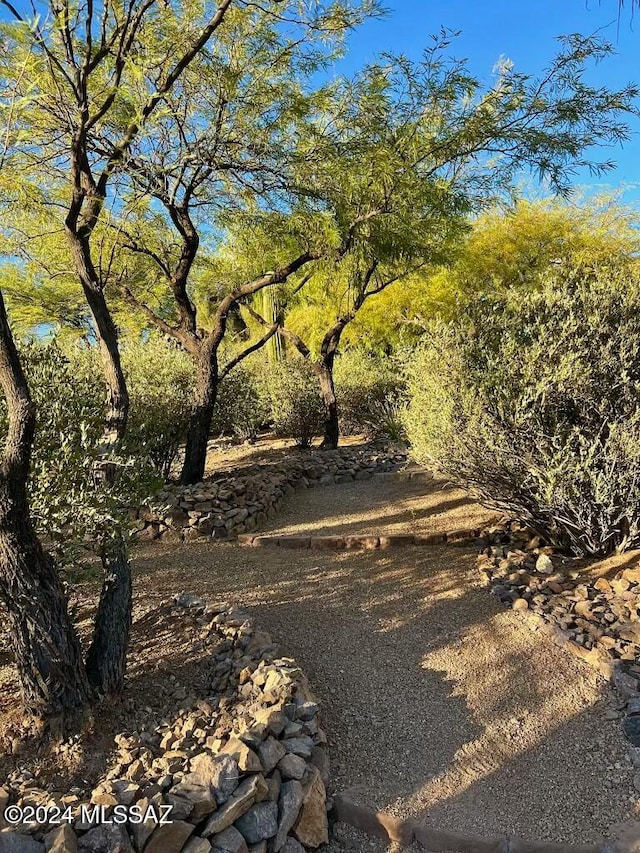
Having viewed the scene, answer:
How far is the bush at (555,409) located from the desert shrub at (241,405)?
565 centimetres

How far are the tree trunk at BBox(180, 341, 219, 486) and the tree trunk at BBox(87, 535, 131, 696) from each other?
13.3 ft

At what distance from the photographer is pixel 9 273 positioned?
7.80m

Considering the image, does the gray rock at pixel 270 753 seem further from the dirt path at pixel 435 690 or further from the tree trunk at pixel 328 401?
the tree trunk at pixel 328 401

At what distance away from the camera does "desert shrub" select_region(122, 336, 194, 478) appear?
6.98 meters

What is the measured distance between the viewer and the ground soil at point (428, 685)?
2.16 meters

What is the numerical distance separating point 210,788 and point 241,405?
8.47m

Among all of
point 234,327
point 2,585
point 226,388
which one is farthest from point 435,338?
point 234,327

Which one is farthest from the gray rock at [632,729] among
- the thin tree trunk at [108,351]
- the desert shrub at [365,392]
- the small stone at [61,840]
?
the desert shrub at [365,392]

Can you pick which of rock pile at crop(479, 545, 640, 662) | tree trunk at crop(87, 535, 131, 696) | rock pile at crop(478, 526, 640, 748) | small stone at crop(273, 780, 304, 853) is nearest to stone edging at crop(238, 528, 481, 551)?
rock pile at crop(478, 526, 640, 748)

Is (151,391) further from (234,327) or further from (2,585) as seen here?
(234,327)

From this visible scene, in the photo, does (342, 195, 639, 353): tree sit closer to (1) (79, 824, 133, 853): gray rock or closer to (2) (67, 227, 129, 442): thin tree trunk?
(2) (67, 227, 129, 442): thin tree trunk

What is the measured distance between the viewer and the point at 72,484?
Result: 270 cm

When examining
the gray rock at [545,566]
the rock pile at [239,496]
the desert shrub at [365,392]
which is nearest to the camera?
the gray rock at [545,566]

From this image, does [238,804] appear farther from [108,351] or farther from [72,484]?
[108,351]
